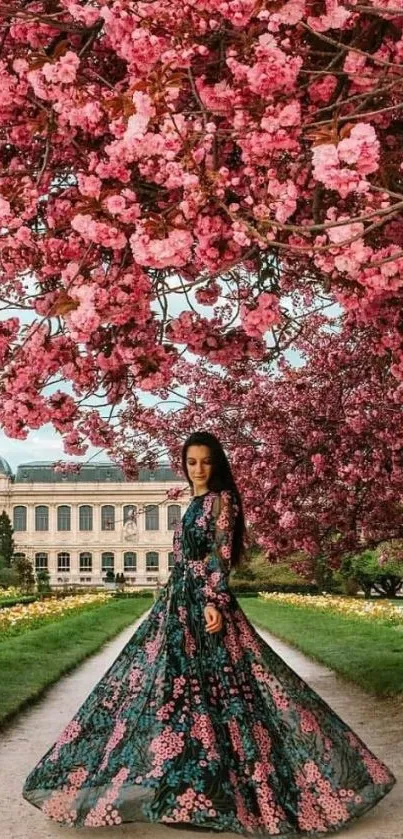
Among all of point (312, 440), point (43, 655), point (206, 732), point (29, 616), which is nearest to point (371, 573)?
point (29, 616)

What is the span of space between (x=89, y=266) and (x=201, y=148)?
0.79 meters

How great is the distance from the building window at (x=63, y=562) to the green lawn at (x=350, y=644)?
198 ft

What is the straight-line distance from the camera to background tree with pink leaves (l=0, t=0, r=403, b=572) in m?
3.70

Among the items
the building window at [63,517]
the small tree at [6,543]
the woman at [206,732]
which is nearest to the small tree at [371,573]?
the small tree at [6,543]

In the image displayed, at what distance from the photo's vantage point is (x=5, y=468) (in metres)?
85.4

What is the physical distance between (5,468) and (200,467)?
268ft

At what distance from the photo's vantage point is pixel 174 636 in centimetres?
497

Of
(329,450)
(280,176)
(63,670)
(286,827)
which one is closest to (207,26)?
(280,176)

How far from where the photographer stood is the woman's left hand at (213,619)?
16.1ft

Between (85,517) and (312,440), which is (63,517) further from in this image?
(312,440)

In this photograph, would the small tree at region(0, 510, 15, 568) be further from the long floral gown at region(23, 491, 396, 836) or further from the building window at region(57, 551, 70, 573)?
the long floral gown at region(23, 491, 396, 836)

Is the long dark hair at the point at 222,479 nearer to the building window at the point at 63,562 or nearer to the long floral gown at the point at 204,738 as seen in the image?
the long floral gown at the point at 204,738

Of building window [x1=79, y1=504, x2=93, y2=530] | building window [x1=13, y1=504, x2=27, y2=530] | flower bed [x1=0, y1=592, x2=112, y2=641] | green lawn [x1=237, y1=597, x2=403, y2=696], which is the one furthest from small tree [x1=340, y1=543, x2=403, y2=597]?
building window [x1=13, y1=504, x2=27, y2=530]

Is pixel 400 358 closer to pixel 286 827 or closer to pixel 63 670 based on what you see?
pixel 286 827
